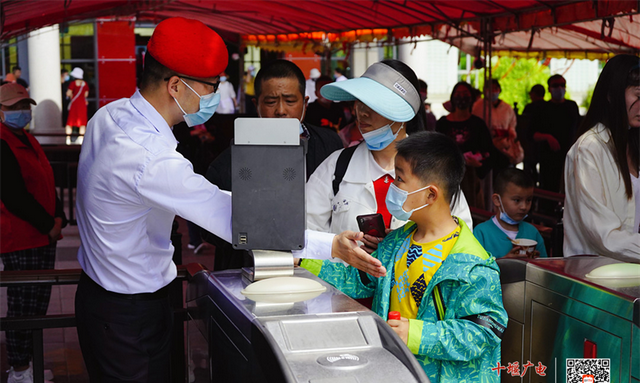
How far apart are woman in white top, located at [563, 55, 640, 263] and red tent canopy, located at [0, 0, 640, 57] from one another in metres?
2.80

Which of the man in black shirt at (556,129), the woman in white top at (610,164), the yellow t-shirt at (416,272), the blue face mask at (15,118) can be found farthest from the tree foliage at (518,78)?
the yellow t-shirt at (416,272)

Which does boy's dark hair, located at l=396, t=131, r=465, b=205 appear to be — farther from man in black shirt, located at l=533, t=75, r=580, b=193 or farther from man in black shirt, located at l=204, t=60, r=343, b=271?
man in black shirt, located at l=533, t=75, r=580, b=193

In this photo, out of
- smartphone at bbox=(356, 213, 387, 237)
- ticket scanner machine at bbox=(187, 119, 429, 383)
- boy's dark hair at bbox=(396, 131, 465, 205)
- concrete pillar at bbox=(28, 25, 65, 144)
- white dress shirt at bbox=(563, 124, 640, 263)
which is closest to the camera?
ticket scanner machine at bbox=(187, 119, 429, 383)

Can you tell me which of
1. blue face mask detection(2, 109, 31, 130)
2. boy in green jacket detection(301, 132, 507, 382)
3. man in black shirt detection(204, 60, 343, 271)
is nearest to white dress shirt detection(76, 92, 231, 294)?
boy in green jacket detection(301, 132, 507, 382)

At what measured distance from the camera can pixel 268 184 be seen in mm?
1876

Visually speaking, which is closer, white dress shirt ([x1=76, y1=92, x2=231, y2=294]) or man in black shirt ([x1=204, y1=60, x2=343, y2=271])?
white dress shirt ([x1=76, y1=92, x2=231, y2=294])

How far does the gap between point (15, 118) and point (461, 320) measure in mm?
3565

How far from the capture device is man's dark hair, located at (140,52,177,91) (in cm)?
222

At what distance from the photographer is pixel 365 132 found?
8.76 feet

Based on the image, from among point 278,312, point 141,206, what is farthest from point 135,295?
point 278,312

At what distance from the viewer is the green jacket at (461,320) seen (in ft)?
Result: 6.53

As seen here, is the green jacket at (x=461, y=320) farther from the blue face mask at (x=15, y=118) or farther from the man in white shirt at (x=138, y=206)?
the blue face mask at (x=15, y=118)

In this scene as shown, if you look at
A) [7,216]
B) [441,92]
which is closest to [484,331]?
[7,216]

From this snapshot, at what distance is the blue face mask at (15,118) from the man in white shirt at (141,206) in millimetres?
2530
